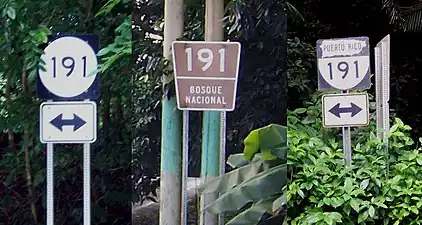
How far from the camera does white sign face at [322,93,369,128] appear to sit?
2.45m

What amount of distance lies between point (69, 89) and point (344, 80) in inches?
51.7

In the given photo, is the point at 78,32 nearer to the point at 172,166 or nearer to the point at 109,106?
the point at 109,106

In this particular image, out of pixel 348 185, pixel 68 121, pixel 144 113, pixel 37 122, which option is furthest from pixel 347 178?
pixel 37 122

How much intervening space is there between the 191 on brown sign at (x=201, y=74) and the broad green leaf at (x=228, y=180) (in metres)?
0.32

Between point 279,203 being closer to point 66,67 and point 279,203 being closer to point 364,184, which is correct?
point 364,184

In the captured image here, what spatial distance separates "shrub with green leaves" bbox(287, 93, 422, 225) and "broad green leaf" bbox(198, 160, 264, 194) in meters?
0.30

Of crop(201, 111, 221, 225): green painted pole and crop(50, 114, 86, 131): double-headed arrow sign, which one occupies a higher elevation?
crop(50, 114, 86, 131): double-headed arrow sign

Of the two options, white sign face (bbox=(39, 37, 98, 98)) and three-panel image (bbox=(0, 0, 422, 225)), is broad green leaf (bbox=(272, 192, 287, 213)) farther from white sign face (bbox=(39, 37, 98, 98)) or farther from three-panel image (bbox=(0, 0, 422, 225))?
white sign face (bbox=(39, 37, 98, 98))

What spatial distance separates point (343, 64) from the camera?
2.42 meters

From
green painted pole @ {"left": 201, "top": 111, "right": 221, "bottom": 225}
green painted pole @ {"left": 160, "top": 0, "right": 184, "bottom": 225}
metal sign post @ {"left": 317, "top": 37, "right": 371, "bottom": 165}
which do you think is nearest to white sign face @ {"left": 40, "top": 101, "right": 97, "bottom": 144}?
green painted pole @ {"left": 160, "top": 0, "right": 184, "bottom": 225}

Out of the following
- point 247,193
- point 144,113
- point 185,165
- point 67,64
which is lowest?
point 247,193

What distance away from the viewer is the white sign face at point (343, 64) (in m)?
A: 2.44

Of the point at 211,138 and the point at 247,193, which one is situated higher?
the point at 211,138

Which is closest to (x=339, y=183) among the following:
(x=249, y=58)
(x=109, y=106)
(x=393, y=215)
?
(x=393, y=215)
